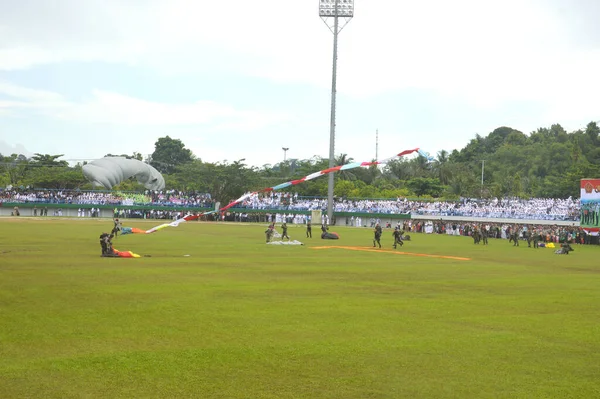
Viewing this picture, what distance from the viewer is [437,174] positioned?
110312 millimetres

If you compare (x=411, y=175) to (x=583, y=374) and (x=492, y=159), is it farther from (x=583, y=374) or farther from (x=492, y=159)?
(x=583, y=374)

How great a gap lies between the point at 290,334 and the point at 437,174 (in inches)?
3993

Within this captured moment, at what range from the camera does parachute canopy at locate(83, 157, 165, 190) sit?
356 ft

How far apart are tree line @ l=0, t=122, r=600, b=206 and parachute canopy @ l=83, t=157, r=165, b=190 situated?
5.26 ft

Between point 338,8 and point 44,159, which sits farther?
point 44,159

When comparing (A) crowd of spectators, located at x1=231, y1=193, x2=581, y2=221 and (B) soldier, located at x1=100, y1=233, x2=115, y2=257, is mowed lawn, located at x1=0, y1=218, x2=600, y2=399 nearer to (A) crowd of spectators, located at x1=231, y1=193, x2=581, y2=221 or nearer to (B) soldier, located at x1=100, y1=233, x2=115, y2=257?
(B) soldier, located at x1=100, y1=233, x2=115, y2=257

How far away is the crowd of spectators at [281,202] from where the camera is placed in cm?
7112

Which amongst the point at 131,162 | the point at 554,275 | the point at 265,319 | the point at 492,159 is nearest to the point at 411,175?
the point at 492,159

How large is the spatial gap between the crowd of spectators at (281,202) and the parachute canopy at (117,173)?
13.7 meters

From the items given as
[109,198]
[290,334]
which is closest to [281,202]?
[109,198]

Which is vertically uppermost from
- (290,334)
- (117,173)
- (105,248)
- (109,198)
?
(117,173)

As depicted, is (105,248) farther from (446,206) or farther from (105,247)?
(446,206)

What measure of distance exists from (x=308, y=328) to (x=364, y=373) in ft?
10.4

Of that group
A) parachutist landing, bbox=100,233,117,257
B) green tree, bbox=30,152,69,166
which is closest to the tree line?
green tree, bbox=30,152,69,166
